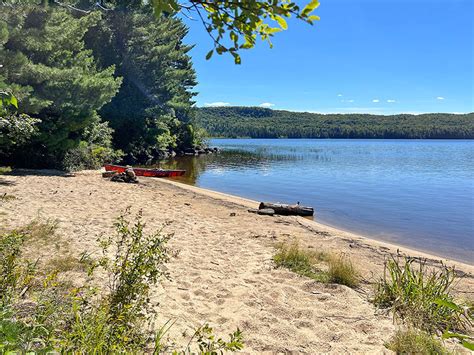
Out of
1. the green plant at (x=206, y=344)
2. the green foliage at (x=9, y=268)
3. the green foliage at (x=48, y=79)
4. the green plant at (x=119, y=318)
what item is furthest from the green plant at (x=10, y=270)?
the green foliage at (x=48, y=79)

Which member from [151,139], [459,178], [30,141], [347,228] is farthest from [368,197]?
[151,139]

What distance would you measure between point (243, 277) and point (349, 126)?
182 meters

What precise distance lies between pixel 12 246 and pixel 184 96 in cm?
4723

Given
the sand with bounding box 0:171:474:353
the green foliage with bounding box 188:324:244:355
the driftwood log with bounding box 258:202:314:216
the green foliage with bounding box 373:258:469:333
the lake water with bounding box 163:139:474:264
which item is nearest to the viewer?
the green foliage with bounding box 188:324:244:355

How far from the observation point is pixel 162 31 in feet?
116

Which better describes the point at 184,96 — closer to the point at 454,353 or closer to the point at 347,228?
the point at 347,228

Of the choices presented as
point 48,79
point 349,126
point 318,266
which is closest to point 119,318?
point 318,266

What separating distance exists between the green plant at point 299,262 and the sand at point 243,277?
19 cm

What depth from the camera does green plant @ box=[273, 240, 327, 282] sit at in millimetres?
6461

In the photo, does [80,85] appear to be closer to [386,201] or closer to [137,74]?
[137,74]

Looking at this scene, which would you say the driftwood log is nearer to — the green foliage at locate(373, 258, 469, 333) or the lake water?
the lake water

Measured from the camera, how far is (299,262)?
695cm

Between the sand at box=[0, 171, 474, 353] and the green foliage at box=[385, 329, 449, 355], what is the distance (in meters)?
0.18

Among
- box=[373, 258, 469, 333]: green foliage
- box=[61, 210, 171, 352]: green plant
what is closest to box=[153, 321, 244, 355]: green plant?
box=[61, 210, 171, 352]: green plant
